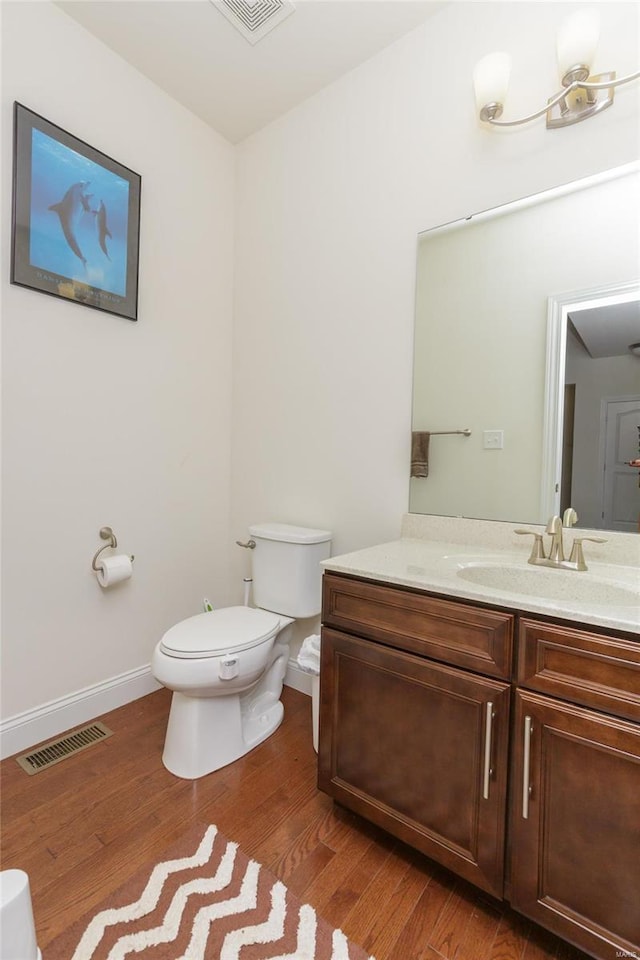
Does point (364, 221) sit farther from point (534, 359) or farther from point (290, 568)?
point (290, 568)

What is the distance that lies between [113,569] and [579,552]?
169 cm

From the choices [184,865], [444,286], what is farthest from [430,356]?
[184,865]

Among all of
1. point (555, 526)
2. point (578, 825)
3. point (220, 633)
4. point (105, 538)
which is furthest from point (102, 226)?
point (578, 825)

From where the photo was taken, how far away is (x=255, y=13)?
162 centimetres

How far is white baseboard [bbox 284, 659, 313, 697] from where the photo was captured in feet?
6.82

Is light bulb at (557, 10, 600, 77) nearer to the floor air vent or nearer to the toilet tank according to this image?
the toilet tank

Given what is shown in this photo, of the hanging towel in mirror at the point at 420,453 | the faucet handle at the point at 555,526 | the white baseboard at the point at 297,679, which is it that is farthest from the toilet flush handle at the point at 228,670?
the faucet handle at the point at 555,526

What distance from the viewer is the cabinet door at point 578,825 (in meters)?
0.85

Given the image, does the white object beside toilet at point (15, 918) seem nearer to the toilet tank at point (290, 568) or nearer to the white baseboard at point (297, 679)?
the toilet tank at point (290, 568)

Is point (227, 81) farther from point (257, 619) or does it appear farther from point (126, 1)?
point (257, 619)

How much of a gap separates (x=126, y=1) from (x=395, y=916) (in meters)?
2.97

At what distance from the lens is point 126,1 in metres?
1.60

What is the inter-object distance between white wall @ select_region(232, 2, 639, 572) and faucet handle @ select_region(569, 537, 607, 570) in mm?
626

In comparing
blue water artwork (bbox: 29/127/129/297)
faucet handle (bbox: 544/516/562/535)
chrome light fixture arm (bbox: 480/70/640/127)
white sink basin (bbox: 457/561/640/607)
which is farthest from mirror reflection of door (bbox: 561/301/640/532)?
blue water artwork (bbox: 29/127/129/297)
